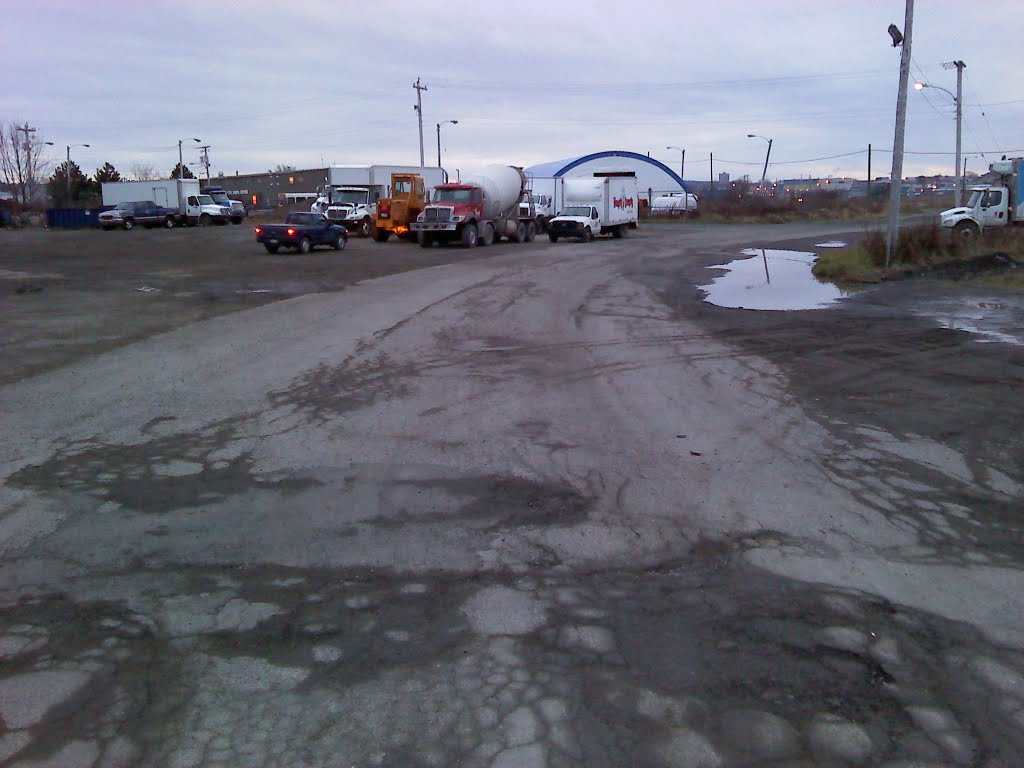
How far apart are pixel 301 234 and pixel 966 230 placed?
24.4m

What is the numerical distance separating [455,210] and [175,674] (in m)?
33.8

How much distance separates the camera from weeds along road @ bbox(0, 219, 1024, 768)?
3.77 m

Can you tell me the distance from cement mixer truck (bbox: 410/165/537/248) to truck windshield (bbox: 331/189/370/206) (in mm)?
11393

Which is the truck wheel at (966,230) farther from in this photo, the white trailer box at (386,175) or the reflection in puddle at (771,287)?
the white trailer box at (386,175)

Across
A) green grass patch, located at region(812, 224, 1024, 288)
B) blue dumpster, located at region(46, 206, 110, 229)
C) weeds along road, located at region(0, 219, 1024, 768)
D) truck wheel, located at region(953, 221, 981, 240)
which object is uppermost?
blue dumpster, located at region(46, 206, 110, 229)

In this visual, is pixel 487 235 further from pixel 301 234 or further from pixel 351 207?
pixel 351 207

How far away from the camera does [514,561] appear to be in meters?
5.50

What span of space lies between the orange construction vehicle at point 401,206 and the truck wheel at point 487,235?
11.3ft

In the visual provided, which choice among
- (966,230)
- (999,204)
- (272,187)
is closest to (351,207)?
(966,230)

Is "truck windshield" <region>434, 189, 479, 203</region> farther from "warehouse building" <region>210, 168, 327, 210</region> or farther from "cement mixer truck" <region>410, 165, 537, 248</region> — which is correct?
"warehouse building" <region>210, 168, 327, 210</region>

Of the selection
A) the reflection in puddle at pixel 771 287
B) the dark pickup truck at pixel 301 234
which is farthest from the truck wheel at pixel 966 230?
the dark pickup truck at pixel 301 234

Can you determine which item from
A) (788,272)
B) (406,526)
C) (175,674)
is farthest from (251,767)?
(788,272)

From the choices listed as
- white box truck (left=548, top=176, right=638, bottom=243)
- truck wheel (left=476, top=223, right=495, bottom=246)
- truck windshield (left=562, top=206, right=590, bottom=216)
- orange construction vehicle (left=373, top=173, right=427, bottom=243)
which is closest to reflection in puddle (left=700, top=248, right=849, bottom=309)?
truck wheel (left=476, top=223, right=495, bottom=246)

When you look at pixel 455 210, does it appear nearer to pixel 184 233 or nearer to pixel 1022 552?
pixel 184 233
